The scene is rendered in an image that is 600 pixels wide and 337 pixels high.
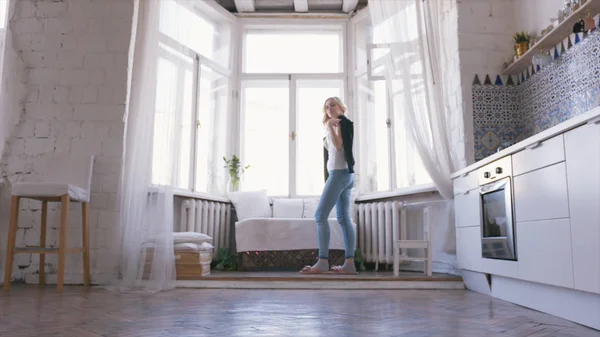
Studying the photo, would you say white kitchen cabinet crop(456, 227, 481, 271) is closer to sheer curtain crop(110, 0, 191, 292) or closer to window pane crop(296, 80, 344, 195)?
sheer curtain crop(110, 0, 191, 292)

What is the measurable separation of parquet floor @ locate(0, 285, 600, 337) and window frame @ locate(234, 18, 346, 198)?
8.26 feet

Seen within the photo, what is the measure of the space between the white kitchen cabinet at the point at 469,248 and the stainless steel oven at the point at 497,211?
0.09m

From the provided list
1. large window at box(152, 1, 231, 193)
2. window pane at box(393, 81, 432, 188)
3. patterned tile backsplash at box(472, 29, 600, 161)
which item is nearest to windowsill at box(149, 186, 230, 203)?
large window at box(152, 1, 231, 193)

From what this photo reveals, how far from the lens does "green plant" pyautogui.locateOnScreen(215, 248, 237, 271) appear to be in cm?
456

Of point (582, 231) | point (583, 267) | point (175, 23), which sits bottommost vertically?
point (583, 267)

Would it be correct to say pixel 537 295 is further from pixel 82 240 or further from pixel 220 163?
pixel 220 163

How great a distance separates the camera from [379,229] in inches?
179

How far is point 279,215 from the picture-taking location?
5.01 m

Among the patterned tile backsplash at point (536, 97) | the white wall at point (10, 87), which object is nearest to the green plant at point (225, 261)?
the white wall at point (10, 87)

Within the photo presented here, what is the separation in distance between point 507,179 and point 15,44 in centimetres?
372

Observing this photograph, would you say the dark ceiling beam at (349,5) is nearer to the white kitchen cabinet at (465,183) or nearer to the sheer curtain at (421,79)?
the sheer curtain at (421,79)

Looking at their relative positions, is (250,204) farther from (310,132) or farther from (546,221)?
(546,221)

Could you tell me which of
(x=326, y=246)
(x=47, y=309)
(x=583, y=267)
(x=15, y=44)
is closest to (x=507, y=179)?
(x=583, y=267)

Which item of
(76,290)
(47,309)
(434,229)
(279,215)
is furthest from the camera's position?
(279,215)
